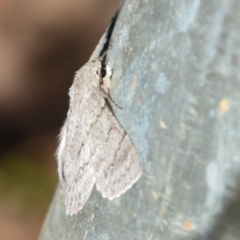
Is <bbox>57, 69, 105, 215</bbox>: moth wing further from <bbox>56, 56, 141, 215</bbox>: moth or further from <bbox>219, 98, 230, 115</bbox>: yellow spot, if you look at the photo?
<bbox>219, 98, 230, 115</bbox>: yellow spot

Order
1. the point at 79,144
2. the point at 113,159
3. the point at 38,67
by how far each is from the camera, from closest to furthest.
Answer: the point at 113,159 < the point at 79,144 < the point at 38,67

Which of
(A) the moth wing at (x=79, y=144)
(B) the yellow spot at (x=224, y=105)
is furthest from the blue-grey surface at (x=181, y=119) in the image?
(A) the moth wing at (x=79, y=144)

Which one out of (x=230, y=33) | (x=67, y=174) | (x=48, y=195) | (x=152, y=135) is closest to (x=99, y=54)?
(x=67, y=174)

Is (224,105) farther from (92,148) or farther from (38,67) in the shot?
(38,67)

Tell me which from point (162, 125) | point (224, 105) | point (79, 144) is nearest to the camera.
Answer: point (224, 105)

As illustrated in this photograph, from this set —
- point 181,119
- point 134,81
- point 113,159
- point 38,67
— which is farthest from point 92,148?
point 38,67

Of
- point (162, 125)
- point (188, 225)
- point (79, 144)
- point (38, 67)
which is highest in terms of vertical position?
point (162, 125)

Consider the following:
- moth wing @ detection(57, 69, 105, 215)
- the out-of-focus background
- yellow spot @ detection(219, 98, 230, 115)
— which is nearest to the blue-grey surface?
yellow spot @ detection(219, 98, 230, 115)
